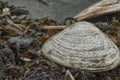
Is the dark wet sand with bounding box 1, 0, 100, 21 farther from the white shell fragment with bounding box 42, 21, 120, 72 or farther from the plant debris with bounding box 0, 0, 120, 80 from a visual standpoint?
the white shell fragment with bounding box 42, 21, 120, 72

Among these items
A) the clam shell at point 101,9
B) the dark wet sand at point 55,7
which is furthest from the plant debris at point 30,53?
the dark wet sand at point 55,7

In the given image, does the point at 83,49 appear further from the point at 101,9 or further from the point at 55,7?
the point at 55,7

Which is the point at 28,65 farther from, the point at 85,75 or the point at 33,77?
the point at 85,75

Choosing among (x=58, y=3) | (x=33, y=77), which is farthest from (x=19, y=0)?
(x=33, y=77)

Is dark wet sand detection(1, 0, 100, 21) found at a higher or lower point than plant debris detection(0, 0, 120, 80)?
higher

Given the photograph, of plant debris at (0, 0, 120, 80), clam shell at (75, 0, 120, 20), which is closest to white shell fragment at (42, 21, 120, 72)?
plant debris at (0, 0, 120, 80)

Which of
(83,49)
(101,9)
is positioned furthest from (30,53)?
(101,9)

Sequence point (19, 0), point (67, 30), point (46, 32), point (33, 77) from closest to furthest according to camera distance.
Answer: point (33, 77) < point (67, 30) < point (46, 32) < point (19, 0)

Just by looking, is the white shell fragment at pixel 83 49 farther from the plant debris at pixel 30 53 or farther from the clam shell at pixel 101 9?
A: the clam shell at pixel 101 9
